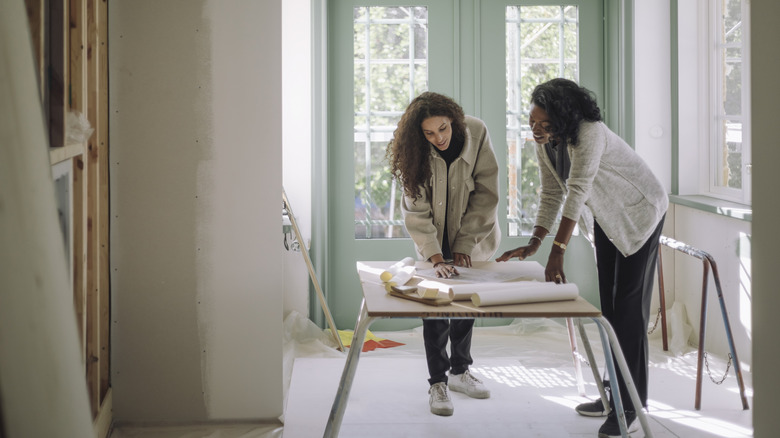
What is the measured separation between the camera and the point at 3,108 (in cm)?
Result: 88

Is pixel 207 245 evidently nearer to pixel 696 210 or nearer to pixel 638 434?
pixel 638 434

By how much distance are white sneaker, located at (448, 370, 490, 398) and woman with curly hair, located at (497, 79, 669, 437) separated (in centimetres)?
59

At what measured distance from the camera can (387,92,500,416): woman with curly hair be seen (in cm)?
290

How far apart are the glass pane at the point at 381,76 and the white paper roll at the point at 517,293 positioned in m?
2.23

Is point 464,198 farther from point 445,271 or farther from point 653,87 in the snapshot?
point 653,87

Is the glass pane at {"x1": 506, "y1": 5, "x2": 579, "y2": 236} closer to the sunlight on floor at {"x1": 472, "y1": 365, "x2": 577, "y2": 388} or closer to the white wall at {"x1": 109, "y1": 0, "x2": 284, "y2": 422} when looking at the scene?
the sunlight on floor at {"x1": 472, "y1": 365, "x2": 577, "y2": 388}

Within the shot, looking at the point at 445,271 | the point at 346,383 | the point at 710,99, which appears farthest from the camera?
the point at 710,99

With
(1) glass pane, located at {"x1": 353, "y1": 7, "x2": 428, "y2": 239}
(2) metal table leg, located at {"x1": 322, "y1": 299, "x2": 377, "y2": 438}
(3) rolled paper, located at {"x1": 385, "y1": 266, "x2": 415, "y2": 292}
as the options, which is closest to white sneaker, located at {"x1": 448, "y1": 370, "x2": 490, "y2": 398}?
(3) rolled paper, located at {"x1": 385, "y1": 266, "x2": 415, "y2": 292}

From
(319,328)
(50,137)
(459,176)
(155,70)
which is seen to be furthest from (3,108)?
(319,328)

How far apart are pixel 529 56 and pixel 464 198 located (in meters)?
1.69

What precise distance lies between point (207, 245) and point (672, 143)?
2.65 metres

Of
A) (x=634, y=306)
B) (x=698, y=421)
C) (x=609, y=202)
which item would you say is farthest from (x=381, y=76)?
(x=698, y=421)

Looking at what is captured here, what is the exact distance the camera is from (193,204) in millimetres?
2838

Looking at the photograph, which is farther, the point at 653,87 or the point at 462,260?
the point at 653,87
